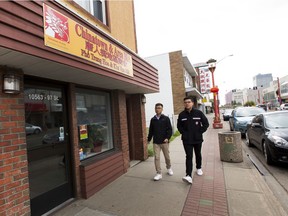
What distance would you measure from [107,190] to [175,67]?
15.8m

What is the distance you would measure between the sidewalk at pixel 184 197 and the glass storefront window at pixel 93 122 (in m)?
0.98

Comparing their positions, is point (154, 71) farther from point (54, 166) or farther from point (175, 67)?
point (175, 67)

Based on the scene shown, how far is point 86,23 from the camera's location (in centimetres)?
318

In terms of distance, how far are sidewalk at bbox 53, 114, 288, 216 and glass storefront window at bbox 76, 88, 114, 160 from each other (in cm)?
98

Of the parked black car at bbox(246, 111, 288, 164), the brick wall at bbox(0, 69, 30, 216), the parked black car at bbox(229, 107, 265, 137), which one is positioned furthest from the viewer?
the parked black car at bbox(229, 107, 265, 137)

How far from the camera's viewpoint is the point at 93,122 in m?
4.92

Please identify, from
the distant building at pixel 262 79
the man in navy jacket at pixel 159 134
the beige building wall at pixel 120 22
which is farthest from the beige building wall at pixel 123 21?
the distant building at pixel 262 79

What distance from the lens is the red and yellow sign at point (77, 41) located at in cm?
254

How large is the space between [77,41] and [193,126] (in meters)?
3.05

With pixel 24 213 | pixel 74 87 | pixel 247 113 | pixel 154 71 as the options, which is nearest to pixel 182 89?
pixel 247 113

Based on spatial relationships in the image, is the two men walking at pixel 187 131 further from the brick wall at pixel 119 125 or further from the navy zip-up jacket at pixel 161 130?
the brick wall at pixel 119 125

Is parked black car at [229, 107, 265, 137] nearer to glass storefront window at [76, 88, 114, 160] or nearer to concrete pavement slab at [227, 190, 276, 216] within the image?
concrete pavement slab at [227, 190, 276, 216]

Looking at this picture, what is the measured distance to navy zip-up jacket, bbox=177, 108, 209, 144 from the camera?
177 inches

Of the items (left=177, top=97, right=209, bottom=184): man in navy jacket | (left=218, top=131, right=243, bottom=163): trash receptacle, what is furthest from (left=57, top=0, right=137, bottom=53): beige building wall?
(left=218, top=131, right=243, bottom=163): trash receptacle
